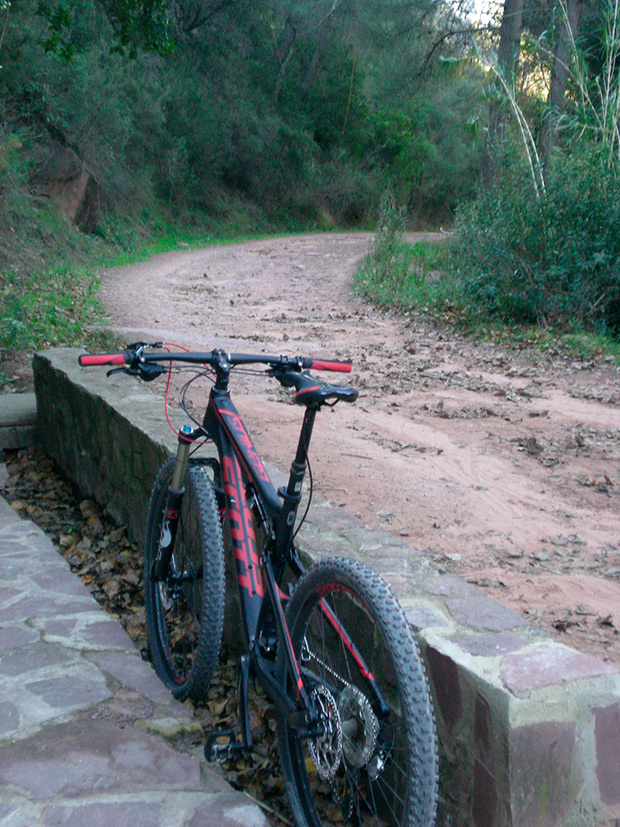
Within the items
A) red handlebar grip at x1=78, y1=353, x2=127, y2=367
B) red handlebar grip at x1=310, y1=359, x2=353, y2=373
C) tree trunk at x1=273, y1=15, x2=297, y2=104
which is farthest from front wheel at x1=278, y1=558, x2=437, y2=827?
tree trunk at x1=273, y1=15, x2=297, y2=104

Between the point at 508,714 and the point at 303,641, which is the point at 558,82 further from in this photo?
the point at 508,714

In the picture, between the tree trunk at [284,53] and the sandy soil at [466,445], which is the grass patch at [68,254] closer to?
the sandy soil at [466,445]

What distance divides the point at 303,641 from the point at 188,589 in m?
1.71

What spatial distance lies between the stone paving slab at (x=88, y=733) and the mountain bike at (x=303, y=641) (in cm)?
14

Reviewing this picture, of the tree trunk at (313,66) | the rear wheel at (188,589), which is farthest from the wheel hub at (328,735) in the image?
the tree trunk at (313,66)

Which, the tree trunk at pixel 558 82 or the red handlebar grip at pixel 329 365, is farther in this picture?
the tree trunk at pixel 558 82

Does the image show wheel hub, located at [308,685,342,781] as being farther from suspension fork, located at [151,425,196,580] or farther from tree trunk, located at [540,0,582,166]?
tree trunk, located at [540,0,582,166]

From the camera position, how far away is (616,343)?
9633mm

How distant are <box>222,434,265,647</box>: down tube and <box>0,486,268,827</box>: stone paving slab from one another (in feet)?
1.68

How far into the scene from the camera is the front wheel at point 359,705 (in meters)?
1.79

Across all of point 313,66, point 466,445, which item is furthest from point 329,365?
point 313,66

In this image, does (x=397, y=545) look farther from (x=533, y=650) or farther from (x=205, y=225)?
(x=205, y=225)

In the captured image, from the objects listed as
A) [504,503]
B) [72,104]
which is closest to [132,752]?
[504,503]

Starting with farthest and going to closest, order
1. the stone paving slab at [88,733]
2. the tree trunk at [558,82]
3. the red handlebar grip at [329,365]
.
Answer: the tree trunk at [558,82] < the red handlebar grip at [329,365] < the stone paving slab at [88,733]
